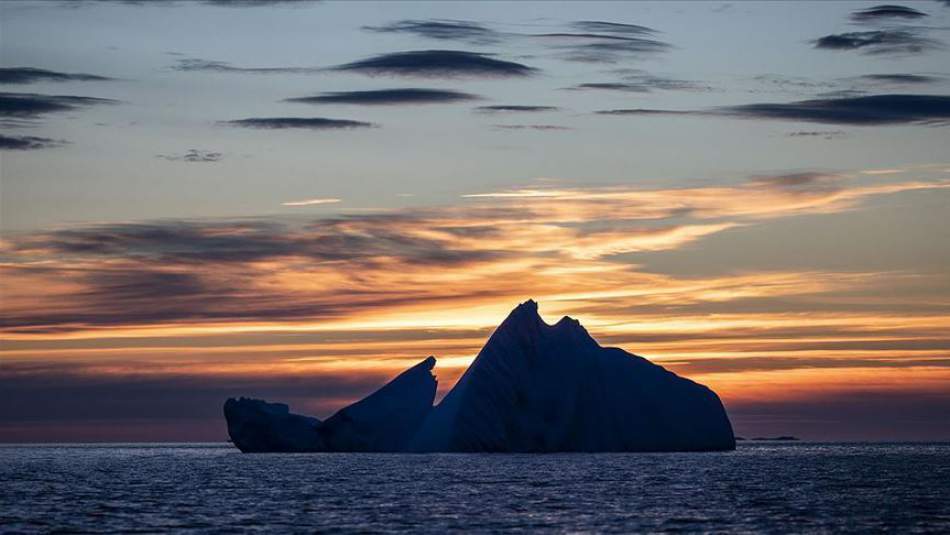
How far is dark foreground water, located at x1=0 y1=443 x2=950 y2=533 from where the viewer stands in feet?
154

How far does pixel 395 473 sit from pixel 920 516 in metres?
41.4

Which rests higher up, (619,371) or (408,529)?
(619,371)

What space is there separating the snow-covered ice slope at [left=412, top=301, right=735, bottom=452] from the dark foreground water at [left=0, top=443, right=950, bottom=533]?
3805 millimetres

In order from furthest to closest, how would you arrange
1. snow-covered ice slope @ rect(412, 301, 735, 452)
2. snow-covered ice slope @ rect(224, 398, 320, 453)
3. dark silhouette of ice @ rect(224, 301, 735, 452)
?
snow-covered ice slope @ rect(224, 398, 320, 453), dark silhouette of ice @ rect(224, 301, 735, 452), snow-covered ice slope @ rect(412, 301, 735, 452)

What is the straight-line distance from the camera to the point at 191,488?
234 feet

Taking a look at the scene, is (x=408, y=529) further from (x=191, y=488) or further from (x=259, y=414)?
(x=259, y=414)

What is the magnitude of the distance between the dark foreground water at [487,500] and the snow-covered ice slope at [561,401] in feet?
12.5

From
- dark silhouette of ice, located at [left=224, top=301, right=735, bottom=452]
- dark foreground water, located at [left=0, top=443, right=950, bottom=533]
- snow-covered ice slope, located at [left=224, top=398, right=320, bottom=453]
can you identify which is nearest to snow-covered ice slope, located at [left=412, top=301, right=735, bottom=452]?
dark silhouette of ice, located at [left=224, top=301, right=735, bottom=452]

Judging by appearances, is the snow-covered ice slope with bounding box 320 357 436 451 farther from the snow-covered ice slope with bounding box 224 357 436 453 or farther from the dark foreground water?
the dark foreground water

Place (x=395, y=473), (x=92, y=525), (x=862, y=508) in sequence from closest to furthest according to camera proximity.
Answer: (x=92, y=525) < (x=862, y=508) < (x=395, y=473)

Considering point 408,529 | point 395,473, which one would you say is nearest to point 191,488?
point 395,473

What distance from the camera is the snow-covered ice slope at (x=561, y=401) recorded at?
94.8 metres

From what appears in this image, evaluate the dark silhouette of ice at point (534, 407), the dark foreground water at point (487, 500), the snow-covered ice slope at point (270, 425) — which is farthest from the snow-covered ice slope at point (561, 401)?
the snow-covered ice slope at point (270, 425)

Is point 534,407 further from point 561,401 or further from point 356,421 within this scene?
point 356,421
